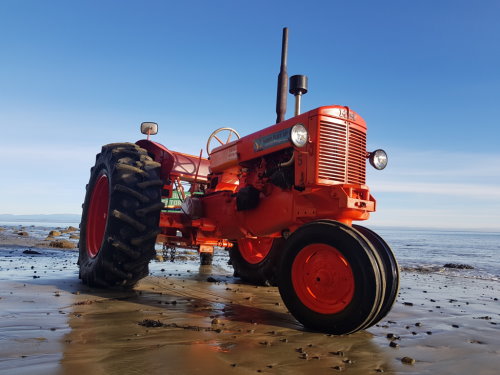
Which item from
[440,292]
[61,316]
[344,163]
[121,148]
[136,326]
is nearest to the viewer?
[136,326]

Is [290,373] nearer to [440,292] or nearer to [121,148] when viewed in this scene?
[121,148]

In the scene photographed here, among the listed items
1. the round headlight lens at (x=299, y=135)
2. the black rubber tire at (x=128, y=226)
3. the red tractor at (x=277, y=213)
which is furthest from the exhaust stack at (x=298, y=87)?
the black rubber tire at (x=128, y=226)

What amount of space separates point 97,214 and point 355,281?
13.5ft

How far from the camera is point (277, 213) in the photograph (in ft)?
14.9

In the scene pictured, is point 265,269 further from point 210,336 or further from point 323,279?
Result: point 210,336

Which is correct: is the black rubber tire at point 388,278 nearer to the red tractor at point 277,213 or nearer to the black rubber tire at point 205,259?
the red tractor at point 277,213

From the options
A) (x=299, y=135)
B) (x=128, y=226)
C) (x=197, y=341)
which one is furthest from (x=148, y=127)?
(x=197, y=341)

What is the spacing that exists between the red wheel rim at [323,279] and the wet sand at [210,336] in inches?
10.7

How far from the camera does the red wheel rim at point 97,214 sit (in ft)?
19.2

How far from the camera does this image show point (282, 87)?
17.6ft

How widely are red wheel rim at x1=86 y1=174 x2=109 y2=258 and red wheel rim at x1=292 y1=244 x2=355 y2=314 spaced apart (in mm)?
3350

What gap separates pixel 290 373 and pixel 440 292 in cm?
472

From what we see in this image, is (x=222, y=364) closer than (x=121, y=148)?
Yes

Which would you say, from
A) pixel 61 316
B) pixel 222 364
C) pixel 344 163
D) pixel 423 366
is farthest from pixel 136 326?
pixel 344 163
